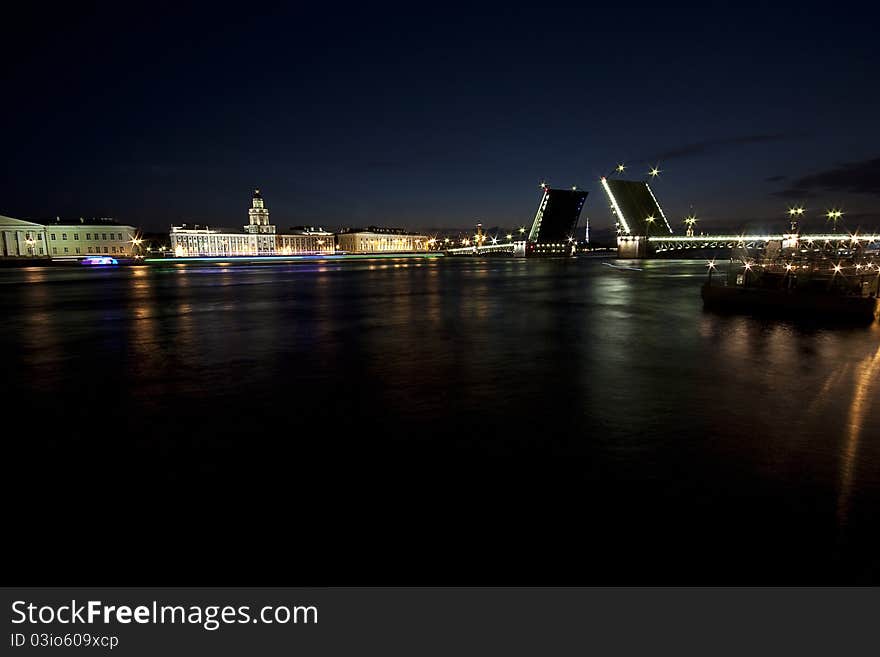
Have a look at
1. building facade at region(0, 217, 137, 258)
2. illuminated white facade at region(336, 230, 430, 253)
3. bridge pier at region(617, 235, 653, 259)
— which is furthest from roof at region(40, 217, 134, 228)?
bridge pier at region(617, 235, 653, 259)

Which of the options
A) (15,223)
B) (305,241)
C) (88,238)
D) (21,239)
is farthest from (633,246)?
(15,223)

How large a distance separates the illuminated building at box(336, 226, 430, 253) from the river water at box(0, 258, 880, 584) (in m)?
150

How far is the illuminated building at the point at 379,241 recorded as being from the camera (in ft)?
515

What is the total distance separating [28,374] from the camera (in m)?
8.70

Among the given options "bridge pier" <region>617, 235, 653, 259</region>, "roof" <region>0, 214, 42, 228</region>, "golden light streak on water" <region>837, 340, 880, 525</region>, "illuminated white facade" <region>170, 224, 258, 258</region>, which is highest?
"roof" <region>0, 214, 42, 228</region>

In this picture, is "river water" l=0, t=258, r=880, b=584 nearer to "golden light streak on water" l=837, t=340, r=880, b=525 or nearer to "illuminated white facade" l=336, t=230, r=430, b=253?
"golden light streak on water" l=837, t=340, r=880, b=525

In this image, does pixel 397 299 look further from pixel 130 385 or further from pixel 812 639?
pixel 812 639

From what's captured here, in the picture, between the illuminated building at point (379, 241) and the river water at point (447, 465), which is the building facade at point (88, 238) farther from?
the river water at point (447, 465)

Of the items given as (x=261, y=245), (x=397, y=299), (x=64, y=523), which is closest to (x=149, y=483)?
(x=64, y=523)

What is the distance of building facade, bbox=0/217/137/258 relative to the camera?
99.5m

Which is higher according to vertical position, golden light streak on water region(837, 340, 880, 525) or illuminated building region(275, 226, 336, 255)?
illuminated building region(275, 226, 336, 255)

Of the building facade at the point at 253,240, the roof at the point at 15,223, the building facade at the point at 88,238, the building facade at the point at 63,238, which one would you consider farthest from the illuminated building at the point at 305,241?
the roof at the point at 15,223

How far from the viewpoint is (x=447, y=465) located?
466 centimetres

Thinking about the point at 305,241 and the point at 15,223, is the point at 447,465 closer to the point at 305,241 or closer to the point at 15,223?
the point at 15,223
